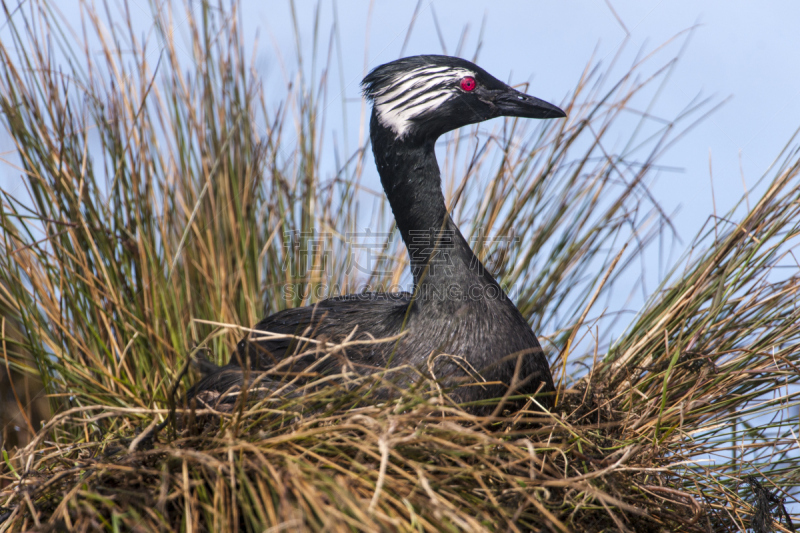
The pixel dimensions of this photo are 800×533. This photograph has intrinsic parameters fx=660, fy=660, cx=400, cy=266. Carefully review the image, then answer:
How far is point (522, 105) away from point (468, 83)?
0.76 feet

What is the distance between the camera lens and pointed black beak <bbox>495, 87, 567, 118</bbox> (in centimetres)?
258

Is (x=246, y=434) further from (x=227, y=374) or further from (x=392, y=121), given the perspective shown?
(x=392, y=121)

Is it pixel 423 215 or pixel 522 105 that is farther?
pixel 522 105

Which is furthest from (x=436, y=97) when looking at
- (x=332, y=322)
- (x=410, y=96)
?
(x=332, y=322)

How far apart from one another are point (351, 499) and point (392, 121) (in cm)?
145

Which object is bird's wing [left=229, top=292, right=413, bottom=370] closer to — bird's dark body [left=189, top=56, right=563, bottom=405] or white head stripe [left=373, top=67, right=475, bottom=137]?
bird's dark body [left=189, top=56, right=563, bottom=405]

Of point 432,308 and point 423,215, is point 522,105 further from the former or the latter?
point 432,308

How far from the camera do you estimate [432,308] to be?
89.7 inches

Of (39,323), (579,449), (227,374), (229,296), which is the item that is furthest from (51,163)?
(579,449)

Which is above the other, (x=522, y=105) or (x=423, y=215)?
(x=522, y=105)

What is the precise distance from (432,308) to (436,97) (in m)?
0.80

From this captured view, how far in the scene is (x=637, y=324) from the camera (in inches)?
112

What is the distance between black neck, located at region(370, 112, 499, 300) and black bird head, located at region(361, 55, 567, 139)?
6cm

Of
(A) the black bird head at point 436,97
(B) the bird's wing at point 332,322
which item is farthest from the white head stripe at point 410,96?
(B) the bird's wing at point 332,322
